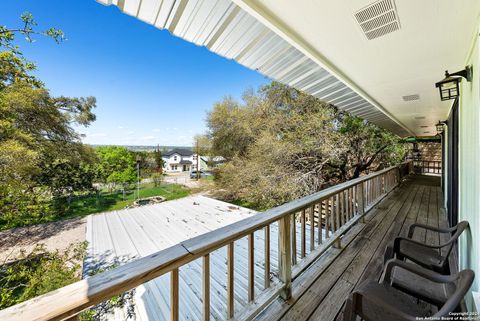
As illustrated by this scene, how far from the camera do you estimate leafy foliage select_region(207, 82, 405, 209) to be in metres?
8.49

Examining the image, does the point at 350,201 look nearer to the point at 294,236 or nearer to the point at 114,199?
the point at 294,236

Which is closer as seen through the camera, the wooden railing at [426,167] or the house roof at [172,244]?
the house roof at [172,244]

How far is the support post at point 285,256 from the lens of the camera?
173cm

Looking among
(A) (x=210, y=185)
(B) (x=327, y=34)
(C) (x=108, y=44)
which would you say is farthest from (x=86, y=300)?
(A) (x=210, y=185)

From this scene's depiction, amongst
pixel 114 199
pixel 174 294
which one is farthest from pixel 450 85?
pixel 114 199

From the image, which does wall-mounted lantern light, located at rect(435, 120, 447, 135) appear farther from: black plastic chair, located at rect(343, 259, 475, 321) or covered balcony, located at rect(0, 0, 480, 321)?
black plastic chair, located at rect(343, 259, 475, 321)

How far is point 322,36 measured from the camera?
5.98 ft

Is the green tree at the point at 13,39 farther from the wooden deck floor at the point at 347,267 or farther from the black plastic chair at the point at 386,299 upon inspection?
the black plastic chair at the point at 386,299

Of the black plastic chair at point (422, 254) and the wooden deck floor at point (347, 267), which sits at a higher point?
the black plastic chair at point (422, 254)

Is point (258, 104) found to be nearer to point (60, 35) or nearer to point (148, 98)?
point (60, 35)

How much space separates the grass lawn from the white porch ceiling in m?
20.8

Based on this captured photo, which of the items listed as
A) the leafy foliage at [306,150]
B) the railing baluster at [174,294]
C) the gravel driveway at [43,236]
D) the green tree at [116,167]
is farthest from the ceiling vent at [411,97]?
the green tree at [116,167]

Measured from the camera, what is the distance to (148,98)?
75.6 ft

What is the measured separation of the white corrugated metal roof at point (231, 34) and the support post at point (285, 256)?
5.40 feet
